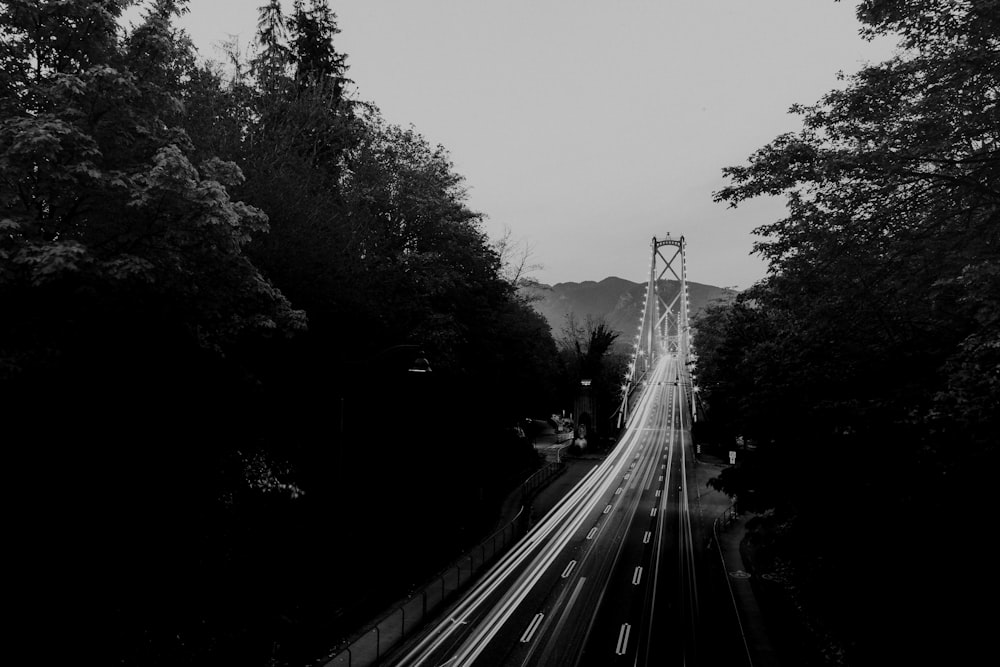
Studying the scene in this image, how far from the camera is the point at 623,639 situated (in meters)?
14.9

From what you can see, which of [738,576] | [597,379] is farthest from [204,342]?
[597,379]

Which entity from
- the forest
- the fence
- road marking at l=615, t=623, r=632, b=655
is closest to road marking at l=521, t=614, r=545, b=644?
road marking at l=615, t=623, r=632, b=655

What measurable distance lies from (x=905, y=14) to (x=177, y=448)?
18095mm

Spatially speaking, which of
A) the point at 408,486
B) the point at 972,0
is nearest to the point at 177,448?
the point at 408,486

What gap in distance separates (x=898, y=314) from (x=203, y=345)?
15204mm

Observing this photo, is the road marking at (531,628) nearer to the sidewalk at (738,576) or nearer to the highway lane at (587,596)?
the highway lane at (587,596)

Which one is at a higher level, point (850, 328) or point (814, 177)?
point (814, 177)

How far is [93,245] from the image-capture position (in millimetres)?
9836

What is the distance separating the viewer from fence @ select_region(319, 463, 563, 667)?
14.0 m

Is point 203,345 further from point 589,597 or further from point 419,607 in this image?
point 589,597

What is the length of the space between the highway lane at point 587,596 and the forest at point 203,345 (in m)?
3.23

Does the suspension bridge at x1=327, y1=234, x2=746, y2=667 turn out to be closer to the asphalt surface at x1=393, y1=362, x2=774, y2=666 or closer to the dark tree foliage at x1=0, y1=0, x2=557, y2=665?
the asphalt surface at x1=393, y1=362, x2=774, y2=666

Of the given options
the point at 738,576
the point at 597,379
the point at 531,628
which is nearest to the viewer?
the point at 531,628

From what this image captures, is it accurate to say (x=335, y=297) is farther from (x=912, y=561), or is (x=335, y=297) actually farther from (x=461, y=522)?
(x=912, y=561)
